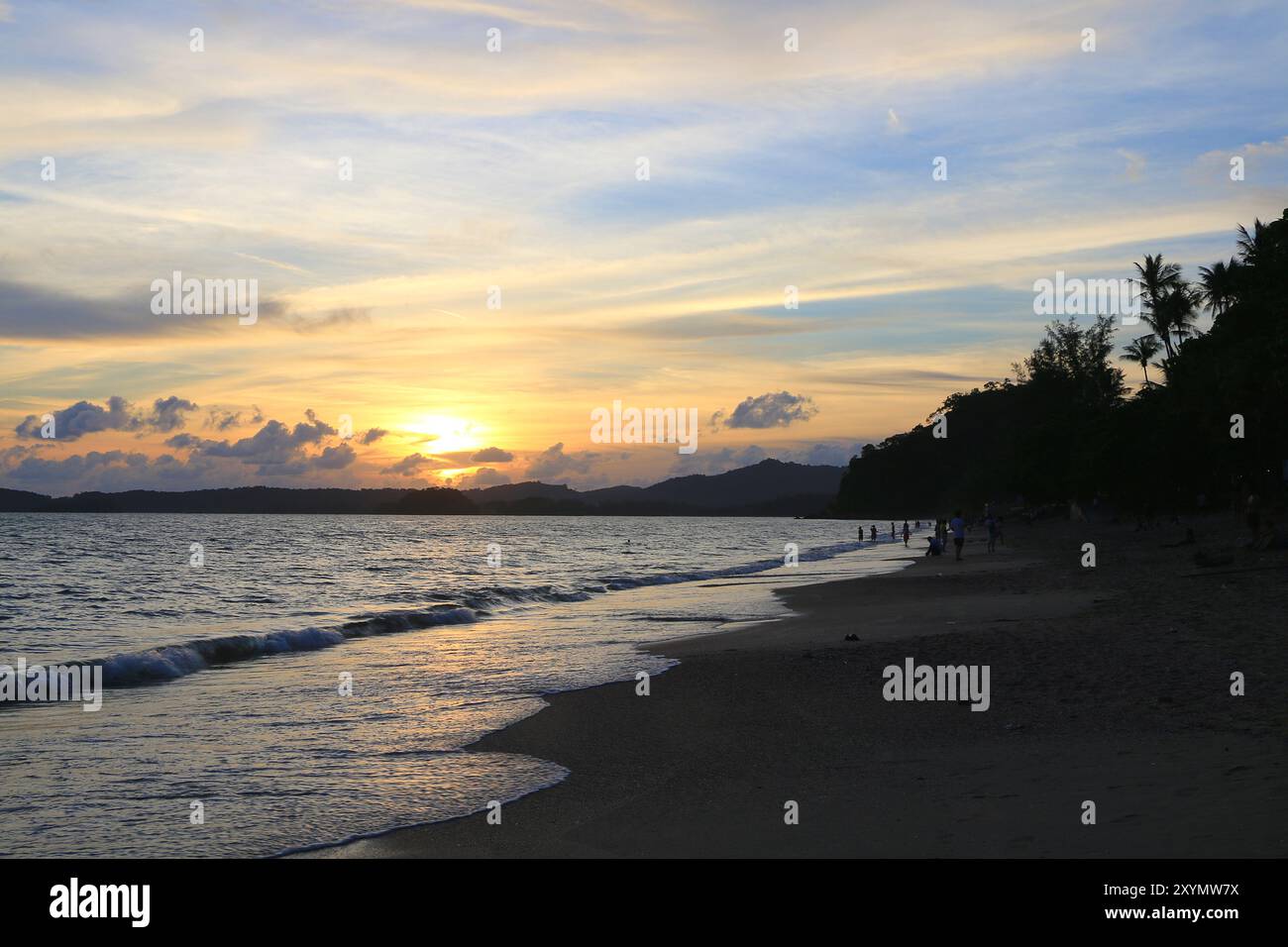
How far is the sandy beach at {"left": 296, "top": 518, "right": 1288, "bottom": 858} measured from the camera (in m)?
7.00

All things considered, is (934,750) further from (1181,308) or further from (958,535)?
(1181,308)

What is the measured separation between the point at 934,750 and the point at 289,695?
32.7ft

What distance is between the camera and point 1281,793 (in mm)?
6957

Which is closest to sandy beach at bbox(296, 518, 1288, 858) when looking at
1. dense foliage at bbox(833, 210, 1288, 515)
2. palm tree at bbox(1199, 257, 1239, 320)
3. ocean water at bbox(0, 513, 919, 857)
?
ocean water at bbox(0, 513, 919, 857)

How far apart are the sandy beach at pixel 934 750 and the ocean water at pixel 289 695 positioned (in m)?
0.87

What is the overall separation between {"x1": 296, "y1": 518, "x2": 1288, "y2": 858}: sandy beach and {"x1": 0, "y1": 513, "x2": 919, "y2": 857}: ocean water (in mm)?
868

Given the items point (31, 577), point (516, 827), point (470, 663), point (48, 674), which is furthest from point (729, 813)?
point (31, 577)

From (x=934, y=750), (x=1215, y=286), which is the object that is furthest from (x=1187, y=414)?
(x=934, y=750)

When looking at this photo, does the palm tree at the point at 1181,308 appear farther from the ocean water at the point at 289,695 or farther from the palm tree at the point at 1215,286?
the ocean water at the point at 289,695

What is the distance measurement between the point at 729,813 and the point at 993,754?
2817 mm

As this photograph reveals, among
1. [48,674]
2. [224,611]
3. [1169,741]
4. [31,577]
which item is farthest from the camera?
[31,577]

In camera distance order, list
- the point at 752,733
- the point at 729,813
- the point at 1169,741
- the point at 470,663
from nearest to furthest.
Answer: the point at 729,813, the point at 1169,741, the point at 752,733, the point at 470,663
